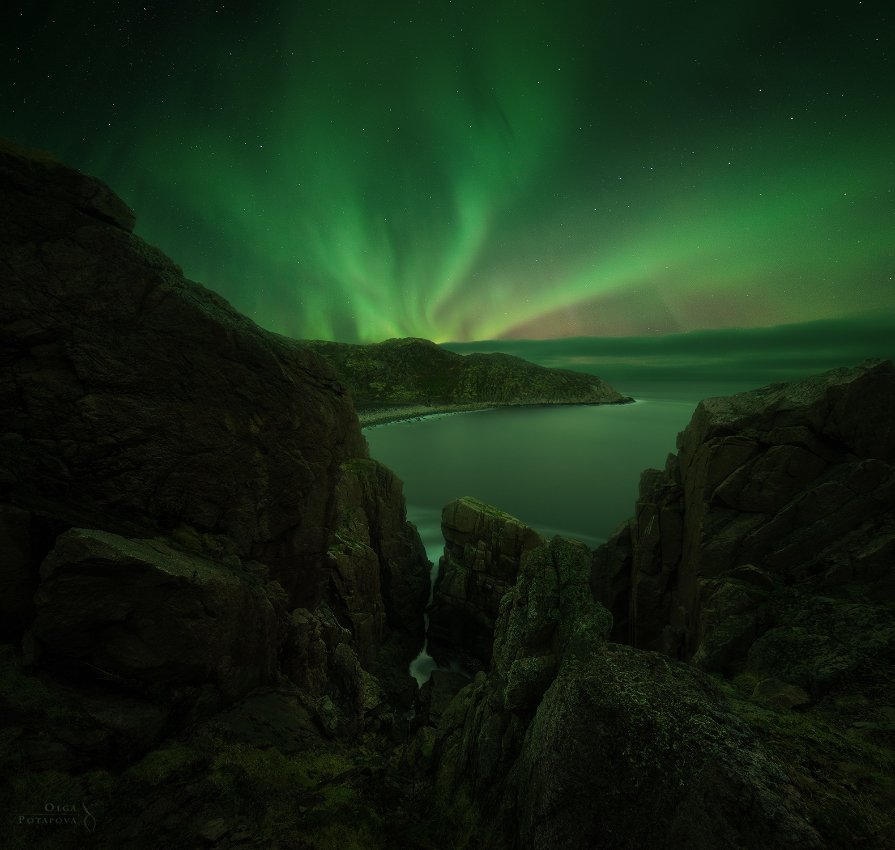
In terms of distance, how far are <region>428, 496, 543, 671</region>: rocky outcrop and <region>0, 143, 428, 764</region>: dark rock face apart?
13.6 metres

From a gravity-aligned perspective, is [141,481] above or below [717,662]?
above

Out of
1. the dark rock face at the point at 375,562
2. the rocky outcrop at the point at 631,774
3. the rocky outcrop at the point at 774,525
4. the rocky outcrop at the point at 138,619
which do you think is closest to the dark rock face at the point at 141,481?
the rocky outcrop at the point at 138,619

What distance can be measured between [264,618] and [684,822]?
929 centimetres

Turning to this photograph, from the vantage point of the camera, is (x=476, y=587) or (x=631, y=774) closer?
(x=631, y=774)

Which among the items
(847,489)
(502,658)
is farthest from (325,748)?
(847,489)

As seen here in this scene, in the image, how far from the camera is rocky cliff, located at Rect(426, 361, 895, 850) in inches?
211

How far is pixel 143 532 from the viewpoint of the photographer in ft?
31.4

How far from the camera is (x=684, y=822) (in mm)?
5055

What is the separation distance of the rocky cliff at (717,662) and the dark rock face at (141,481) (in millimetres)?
5683

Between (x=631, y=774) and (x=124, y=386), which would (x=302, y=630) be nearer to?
(x=124, y=386)

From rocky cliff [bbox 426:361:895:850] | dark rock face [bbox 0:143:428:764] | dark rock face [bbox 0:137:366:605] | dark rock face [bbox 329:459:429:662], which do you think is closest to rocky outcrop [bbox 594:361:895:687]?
rocky cliff [bbox 426:361:895:850]

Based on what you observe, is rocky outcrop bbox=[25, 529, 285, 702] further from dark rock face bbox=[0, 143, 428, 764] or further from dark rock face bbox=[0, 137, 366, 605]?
dark rock face bbox=[0, 137, 366, 605]

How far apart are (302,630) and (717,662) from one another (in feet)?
38.4

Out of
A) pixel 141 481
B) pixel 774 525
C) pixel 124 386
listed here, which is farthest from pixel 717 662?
pixel 124 386
